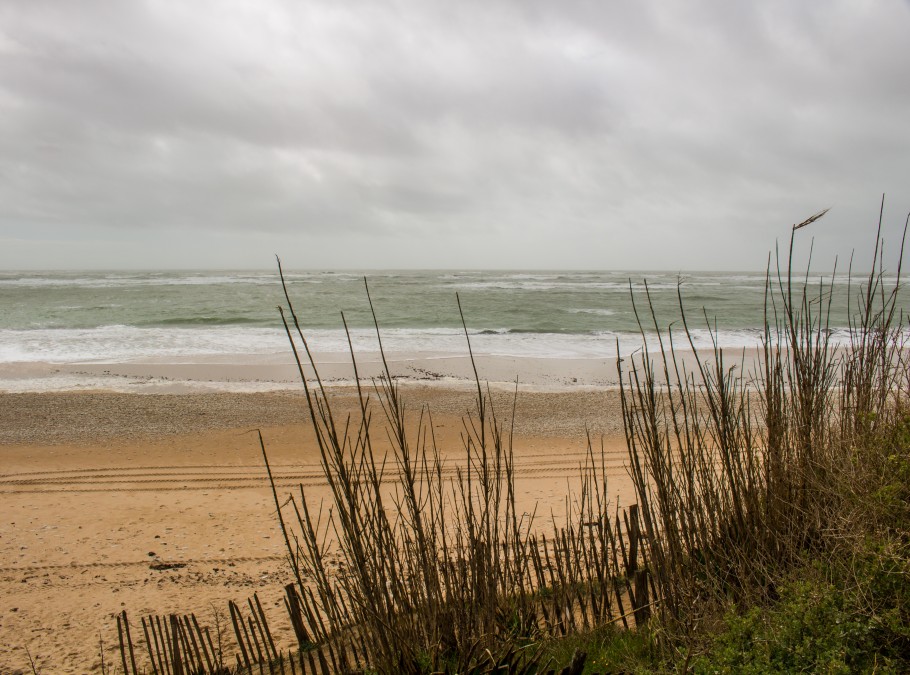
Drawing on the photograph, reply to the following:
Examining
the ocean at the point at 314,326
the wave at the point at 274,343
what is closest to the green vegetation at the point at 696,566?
the ocean at the point at 314,326

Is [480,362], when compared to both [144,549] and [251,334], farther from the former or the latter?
[144,549]

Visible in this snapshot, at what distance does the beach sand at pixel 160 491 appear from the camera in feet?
14.8

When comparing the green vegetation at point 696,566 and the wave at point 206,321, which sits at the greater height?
the green vegetation at point 696,566

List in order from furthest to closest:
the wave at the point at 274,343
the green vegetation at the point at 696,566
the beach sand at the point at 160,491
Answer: the wave at the point at 274,343 < the beach sand at the point at 160,491 < the green vegetation at the point at 696,566

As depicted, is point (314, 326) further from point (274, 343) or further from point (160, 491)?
point (160, 491)

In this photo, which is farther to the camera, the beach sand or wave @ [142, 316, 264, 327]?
wave @ [142, 316, 264, 327]

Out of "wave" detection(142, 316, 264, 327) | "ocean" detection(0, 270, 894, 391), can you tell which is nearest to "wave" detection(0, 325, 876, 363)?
"ocean" detection(0, 270, 894, 391)

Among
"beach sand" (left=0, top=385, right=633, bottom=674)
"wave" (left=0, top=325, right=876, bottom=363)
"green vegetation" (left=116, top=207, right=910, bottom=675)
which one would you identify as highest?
"green vegetation" (left=116, top=207, right=910, bottom=675)

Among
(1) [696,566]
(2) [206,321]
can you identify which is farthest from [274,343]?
(1) [696,566]

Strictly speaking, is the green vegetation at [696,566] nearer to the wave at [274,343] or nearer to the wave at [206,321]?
the wave at [274,343]

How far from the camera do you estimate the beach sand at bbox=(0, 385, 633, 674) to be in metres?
4.52

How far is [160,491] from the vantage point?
23.4 feet

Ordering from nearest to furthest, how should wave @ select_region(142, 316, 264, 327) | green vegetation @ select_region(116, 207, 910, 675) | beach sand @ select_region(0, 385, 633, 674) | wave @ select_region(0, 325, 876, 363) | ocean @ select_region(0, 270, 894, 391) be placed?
green vegetation @ select_region(116, 207, 910, 675), beach sand @ select_region(0, 385, 633, 674), wave @ select_region(0, 325, 876, 363), ocean @ select_region(0, 270, 894, 391), wave @ select_region(142, 316, 264, 327)

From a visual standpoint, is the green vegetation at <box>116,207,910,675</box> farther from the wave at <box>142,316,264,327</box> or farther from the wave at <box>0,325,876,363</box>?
the wave at <box>142,316,264,327</box>
